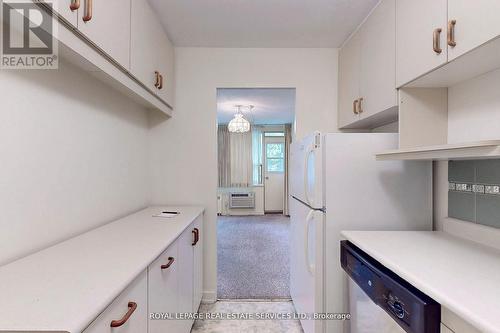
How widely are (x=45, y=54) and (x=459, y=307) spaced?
1.75 m

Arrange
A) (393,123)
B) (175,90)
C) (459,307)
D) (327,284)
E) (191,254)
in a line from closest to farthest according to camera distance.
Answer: (459,307), (327,284), (191,254), (393,123), (175,90)

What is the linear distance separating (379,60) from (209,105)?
147 centimetres

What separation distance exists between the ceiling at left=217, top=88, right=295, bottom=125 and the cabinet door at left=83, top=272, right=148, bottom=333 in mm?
2513

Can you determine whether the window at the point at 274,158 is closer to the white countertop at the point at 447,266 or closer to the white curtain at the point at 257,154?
the white curtain at the point at 257,154

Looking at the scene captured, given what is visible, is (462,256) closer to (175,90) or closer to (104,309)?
(104,309)

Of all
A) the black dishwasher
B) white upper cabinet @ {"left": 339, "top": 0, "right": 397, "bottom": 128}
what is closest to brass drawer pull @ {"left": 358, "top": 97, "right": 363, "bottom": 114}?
white upper cabinet @ {"left": 339, "top": 0, "right": 397, "bottom": 128}

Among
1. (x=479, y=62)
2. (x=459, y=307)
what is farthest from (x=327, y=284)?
(x=479, y=62)

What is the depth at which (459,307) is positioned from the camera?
710 millimetres

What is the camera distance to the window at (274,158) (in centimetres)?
693

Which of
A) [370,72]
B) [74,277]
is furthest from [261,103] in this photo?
[74,277]

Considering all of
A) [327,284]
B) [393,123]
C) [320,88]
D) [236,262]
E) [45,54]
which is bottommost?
[236,262]

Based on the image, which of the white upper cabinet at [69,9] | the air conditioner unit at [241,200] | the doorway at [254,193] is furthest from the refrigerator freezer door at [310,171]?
the air conditioner unit at [241,200]

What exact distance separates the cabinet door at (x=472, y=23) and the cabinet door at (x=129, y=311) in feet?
5.02

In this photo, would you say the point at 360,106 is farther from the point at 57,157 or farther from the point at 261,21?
the point at 57,157
